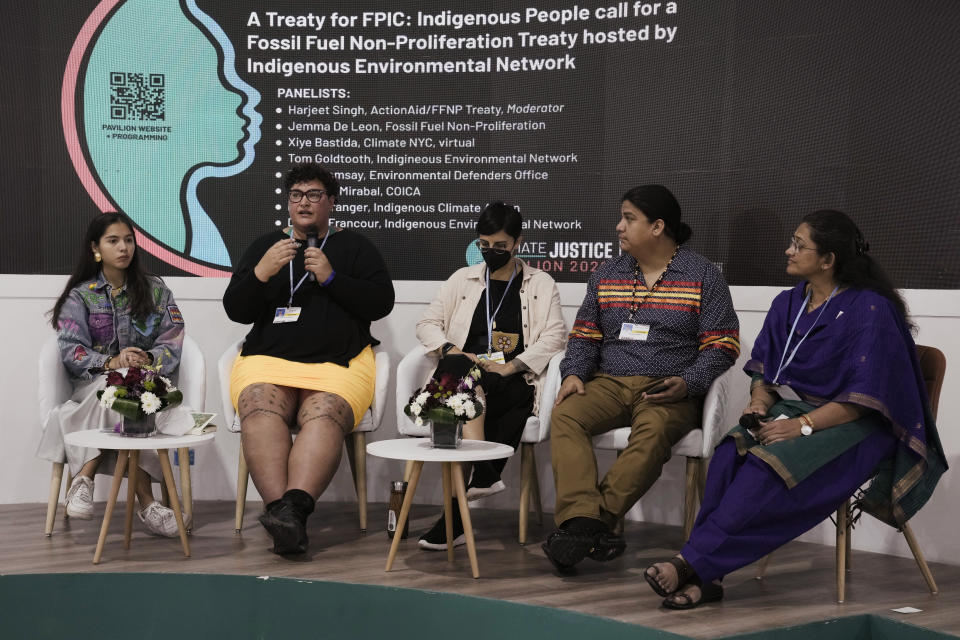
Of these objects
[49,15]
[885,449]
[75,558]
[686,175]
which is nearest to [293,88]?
[49,15]

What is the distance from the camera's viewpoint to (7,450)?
4816 mm

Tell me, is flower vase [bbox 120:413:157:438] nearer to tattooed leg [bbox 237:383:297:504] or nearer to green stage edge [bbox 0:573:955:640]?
tattooed leg [bbox 237:383:297:504]

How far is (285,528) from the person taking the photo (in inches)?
138

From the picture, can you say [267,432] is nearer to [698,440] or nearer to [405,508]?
[405,508]

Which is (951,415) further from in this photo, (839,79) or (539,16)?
(539,16)

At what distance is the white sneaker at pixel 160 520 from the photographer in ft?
12.9

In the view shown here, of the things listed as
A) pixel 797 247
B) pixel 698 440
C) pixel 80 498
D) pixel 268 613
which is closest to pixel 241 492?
pixel 80 498

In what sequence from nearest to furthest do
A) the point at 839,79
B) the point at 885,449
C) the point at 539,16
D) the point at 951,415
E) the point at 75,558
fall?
1. the point at 885,449
2. the point at 75,558
3. the point at 951,415
4. the point at 839,79
5. the point at 539,16

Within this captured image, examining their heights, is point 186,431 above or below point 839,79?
below

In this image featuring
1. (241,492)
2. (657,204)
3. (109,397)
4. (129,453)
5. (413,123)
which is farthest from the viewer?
(413,123)

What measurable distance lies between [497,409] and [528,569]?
2.33 feet

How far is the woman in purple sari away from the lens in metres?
3.20

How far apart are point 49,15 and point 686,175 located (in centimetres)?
307

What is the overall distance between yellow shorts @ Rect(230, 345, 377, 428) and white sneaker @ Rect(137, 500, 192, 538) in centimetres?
49
